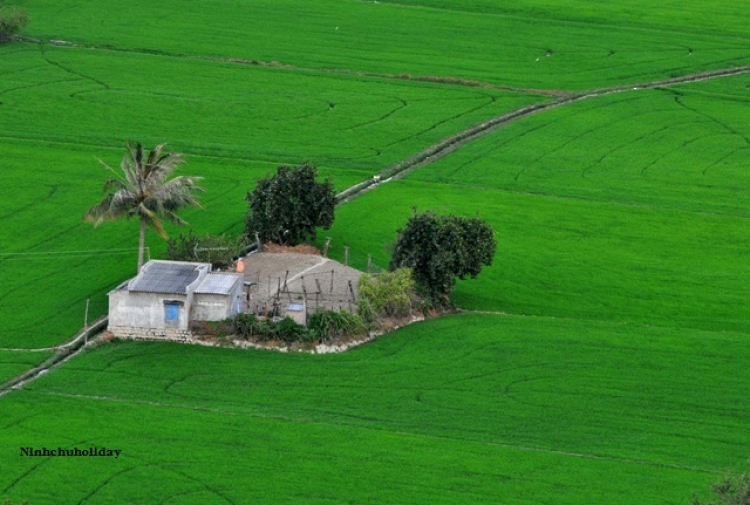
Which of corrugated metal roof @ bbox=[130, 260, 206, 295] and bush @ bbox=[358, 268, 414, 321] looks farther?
bush @ bbox=[358, 268, 414, 321]

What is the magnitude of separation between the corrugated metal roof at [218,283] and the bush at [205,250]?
3.78 metres

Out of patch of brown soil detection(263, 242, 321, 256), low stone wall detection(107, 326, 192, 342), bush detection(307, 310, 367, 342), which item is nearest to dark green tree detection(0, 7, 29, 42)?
patch of brown soil detection(263, 242, 321, 256)

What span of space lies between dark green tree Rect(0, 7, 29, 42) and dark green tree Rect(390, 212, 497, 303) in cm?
6309

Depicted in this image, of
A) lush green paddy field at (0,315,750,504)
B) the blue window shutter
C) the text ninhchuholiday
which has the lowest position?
the text ninhchuholiday

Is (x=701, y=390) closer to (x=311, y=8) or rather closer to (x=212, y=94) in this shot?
(x=212, y=94)

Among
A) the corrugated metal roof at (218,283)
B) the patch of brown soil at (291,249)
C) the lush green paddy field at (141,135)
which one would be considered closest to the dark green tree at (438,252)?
the patch of brown soil at (291,249)

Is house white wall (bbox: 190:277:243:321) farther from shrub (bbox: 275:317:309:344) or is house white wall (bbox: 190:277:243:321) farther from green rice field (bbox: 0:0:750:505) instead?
shrub (bbox: 275:317:309:344)

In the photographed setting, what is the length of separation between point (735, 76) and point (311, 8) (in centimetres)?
3978

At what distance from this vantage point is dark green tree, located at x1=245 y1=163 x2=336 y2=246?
325 feet

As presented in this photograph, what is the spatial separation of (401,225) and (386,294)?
16.7 m

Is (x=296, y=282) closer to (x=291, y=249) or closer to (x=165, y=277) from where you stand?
(x=291, y=249)

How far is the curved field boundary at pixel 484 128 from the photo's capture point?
11656 centimetres

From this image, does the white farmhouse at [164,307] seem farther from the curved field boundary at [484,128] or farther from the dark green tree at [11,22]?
the dark green tree at [11,22]

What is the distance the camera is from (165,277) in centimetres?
9031
